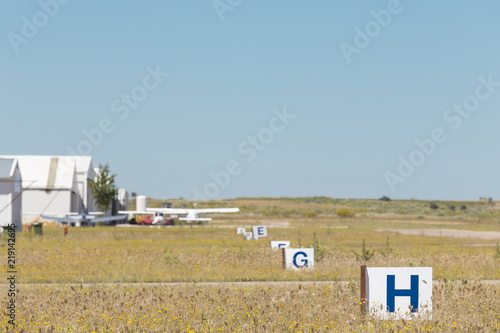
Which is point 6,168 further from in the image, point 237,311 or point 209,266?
point 237,311

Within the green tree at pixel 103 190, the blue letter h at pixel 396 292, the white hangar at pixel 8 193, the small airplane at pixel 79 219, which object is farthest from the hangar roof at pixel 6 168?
the blue letter h at pixel 396 292

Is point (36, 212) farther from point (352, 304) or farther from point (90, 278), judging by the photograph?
point (352, 304)

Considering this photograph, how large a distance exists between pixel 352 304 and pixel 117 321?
4988mm

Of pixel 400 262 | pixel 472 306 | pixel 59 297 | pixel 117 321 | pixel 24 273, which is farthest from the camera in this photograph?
pixel 400 262

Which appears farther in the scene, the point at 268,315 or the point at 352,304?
the point at 352,304

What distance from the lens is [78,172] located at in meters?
90.5

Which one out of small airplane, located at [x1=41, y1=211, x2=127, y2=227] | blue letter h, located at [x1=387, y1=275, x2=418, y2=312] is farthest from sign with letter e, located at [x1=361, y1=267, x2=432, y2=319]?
small airplane, located at [x1=41, y1=211, x2=127, y2=227]

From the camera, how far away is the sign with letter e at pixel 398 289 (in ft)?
42.0

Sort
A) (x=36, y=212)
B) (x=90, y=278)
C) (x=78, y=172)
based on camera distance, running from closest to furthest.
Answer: (x=90, y=278) < (x=36, y=212) < (x=78, y=172)

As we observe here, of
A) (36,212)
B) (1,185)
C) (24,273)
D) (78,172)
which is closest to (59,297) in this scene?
(24,273)

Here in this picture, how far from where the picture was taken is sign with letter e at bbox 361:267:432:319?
12805 mm

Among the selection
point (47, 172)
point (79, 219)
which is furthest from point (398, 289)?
point (47, 172)

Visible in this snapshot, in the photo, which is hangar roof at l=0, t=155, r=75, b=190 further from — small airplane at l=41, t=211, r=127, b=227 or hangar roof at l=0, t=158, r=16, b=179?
hangar roof at l=0, t=158, r=16, b=179

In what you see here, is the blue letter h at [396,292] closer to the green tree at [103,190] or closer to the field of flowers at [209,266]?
the field of flowers at [209,266]
